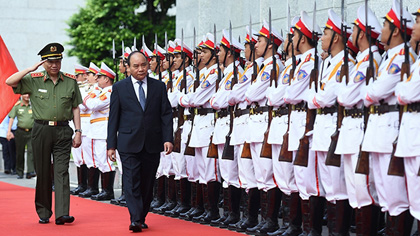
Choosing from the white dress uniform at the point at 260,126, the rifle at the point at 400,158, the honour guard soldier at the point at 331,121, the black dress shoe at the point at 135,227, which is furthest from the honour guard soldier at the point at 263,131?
the rifle at the point at 400,158

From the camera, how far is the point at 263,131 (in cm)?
767

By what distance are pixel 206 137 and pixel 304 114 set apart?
1854mm

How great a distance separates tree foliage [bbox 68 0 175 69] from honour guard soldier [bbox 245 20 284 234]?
1843cm

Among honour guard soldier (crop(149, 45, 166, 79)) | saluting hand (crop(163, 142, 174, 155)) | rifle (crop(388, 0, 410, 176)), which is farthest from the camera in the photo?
honour guard soldier (crop(149, 45, 166, 79))

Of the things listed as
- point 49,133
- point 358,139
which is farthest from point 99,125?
point 358,139

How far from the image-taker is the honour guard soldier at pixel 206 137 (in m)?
8.71

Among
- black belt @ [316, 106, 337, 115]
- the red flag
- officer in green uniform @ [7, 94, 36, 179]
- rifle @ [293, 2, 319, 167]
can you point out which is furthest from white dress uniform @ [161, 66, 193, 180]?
officer in green uniform @ [7, 94, 36, 179]

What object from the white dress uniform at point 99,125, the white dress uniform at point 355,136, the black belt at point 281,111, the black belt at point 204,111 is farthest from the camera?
the white dress uniform at point 99,125

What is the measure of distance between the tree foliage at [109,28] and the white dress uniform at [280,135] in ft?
62.1

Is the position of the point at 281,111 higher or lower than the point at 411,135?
higher

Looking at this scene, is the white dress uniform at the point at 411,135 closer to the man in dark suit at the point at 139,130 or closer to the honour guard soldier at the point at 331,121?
the honour guard soldier at the point at 331,121

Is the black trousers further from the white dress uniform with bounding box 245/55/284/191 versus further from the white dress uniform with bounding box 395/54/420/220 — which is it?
the white dress uniform with bounding box 395/54/420/220

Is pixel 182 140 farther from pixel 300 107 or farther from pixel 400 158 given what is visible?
pixel 400 158

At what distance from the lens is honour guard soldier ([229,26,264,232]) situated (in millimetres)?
7930
